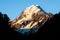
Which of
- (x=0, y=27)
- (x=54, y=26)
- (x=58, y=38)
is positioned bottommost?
(x=58, y=38)

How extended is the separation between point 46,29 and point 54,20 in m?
2.03

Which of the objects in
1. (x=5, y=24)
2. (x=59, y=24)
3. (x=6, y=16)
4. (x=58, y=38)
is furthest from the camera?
(x=6, y=16)

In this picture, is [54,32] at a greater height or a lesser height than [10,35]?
lesser

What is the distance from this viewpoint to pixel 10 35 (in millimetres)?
51594

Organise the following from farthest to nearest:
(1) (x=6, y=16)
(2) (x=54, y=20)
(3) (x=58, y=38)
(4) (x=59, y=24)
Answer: (1) (x=6, y=16) < (2) (x=54, y=20) < (4) (x=59, y=24) < (3) (x=58, y=38)

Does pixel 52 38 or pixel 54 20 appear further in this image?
pixel 54 20

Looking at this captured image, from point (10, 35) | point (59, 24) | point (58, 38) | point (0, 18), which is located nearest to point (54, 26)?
point (59, 24)

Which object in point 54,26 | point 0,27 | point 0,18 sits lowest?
point 54,26

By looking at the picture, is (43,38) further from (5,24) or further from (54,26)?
(5,24)

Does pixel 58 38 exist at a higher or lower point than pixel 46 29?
lower

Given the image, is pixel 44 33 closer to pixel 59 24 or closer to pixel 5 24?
pixel 59 24

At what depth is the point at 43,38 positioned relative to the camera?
47.6 m

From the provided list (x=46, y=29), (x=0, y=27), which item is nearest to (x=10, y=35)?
(x=0, y=27)

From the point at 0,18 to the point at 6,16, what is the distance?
3.85 m
